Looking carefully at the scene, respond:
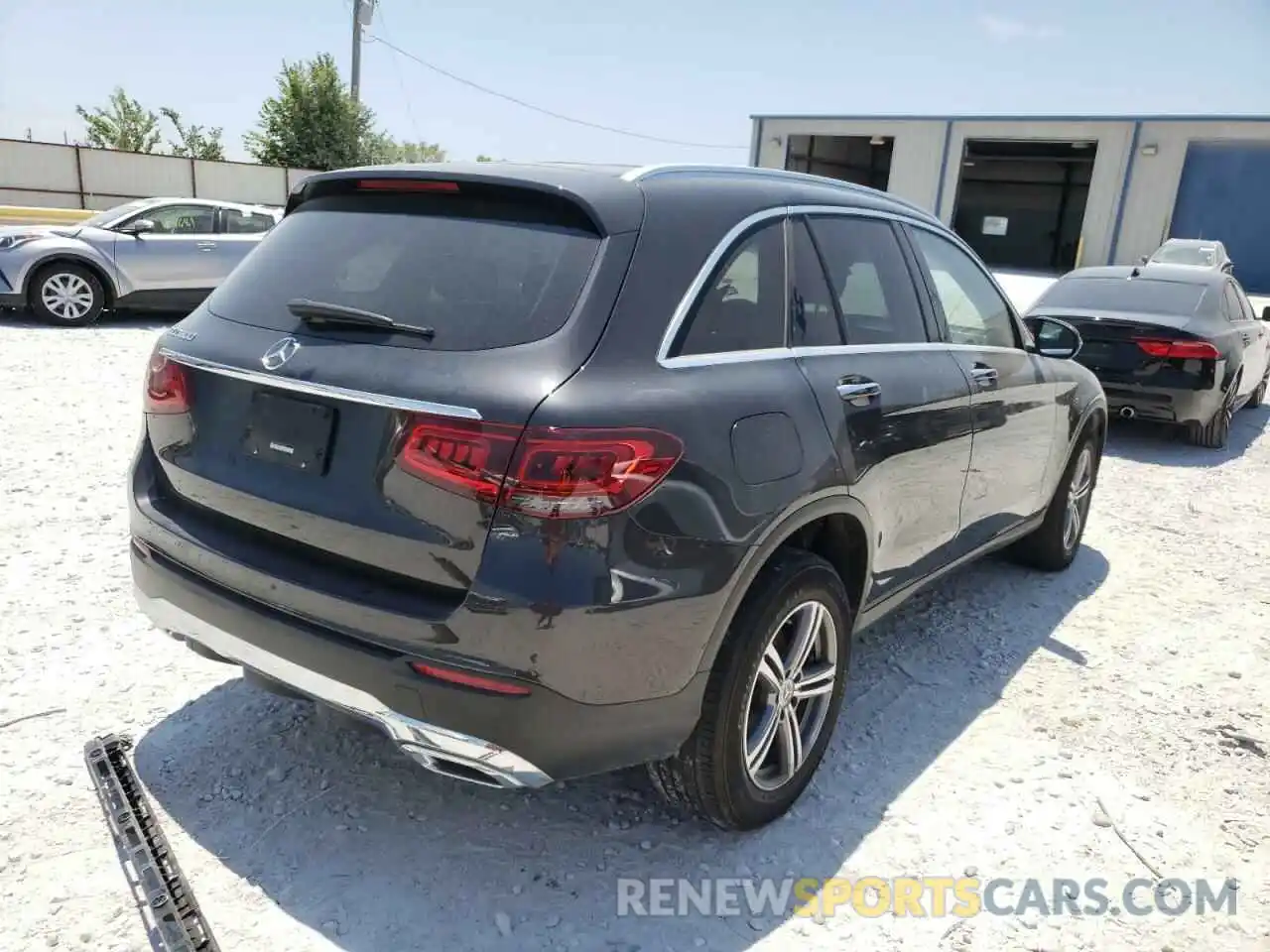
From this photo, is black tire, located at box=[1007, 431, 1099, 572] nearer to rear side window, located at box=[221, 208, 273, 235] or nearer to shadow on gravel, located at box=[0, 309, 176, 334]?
shadow on gravel, located at box=[0, 309, 176, 334]

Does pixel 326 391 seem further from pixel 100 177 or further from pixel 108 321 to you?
pixel 100 177

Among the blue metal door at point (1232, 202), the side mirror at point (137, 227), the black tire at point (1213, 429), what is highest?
the blue metal door at point (1232, 202)

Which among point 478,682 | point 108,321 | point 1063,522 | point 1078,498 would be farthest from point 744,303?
point 108,321

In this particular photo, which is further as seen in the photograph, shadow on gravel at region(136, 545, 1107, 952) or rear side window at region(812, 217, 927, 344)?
rear side window at region(812, 217, 927, 344)

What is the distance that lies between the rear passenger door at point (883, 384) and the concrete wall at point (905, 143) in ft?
97.4

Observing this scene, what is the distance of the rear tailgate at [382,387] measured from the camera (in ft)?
6.91

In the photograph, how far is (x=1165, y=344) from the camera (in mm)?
7680

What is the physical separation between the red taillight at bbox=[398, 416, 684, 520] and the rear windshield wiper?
0.27m

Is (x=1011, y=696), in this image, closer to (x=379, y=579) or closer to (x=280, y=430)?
(x=379, y=579)

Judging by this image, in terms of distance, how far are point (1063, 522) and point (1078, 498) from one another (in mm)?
291

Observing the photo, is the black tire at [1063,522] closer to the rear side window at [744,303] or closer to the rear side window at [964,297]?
the rear side window at [964,297]

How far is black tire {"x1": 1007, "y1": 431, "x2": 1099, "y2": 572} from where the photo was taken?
4777mm

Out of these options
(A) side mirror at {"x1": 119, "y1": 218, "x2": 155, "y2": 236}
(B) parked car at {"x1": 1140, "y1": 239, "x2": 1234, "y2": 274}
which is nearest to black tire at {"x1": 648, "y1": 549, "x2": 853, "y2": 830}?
(A) side mirror at {"x1": 119, "y1": 218, "x2": 155, "y2": 236}

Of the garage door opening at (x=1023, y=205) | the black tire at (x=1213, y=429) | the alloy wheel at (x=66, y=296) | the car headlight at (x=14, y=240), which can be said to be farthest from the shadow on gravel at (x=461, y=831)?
the garage door opening at (x=1023, y=205)
